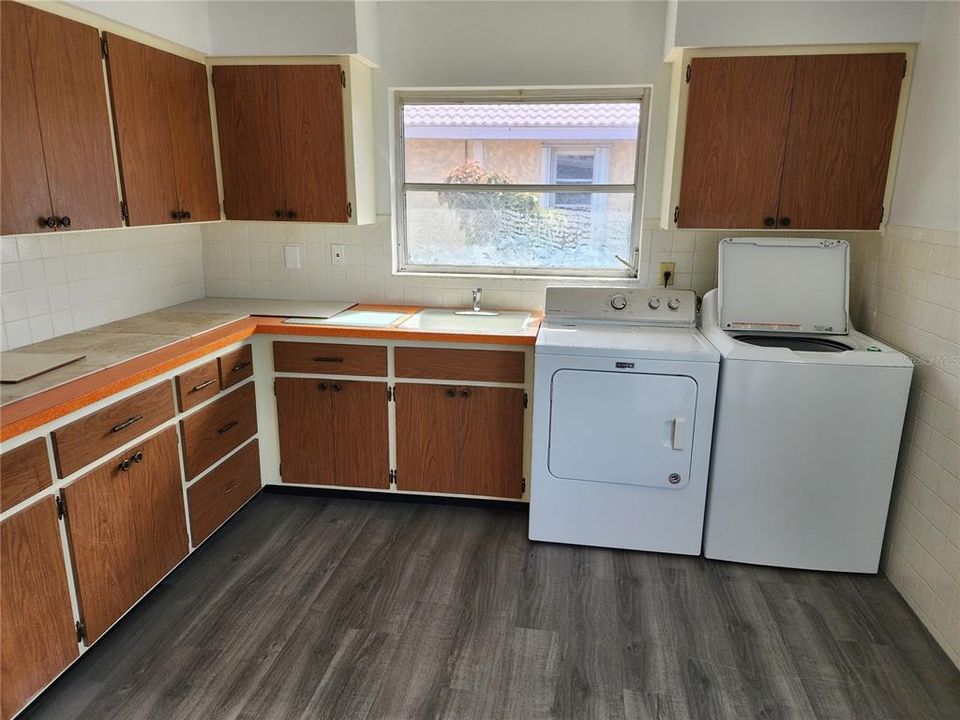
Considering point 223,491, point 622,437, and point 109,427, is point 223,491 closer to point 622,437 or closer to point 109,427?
point 109,427

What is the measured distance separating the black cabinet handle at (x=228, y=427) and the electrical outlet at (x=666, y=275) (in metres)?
2.10

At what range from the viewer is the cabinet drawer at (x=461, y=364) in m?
2.78

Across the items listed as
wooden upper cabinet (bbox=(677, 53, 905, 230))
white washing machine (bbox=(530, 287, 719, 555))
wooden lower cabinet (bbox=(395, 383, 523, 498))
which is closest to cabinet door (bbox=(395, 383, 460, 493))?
wooden lower cabinet (bbox=(395, 383, 523, 498))

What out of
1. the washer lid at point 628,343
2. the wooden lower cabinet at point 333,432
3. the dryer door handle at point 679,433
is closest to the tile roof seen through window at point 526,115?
the washer lid at point 628,343

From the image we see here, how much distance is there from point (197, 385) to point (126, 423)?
1.38ft

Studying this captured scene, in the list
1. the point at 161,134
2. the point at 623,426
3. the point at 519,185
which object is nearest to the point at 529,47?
the point at 519,185

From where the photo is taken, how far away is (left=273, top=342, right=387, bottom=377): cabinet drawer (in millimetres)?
2855

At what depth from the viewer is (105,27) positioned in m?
2.26

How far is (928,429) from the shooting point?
2.29 m

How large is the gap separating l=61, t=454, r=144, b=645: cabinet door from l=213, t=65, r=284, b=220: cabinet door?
143 cm

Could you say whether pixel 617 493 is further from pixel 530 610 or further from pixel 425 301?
pixel 425 301

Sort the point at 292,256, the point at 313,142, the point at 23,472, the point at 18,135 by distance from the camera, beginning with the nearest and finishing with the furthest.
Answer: the point at 23,472, the point at 18,135, the point at 313,142, the point at 292,256

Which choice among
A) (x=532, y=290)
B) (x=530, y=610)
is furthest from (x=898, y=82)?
(x=530, y=610)

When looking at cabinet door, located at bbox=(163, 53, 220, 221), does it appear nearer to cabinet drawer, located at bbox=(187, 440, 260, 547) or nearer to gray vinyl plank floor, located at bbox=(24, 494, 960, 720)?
cabinet drawer, located at bbox=(187, 440, 260, 547)
